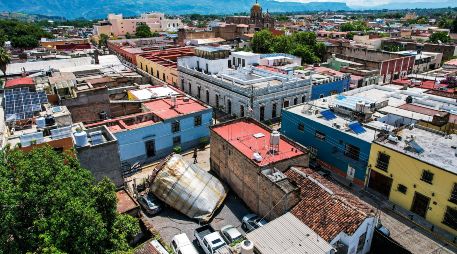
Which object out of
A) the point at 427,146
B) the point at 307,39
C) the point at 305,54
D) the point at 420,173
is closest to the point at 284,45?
the point at 307,39

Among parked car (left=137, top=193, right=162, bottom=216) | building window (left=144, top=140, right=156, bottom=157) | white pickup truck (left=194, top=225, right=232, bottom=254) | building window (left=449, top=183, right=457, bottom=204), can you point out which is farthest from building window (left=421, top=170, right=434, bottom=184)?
building window (left=144, top=140, right=156, bottom=157)

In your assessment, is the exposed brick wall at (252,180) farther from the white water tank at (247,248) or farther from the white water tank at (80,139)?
the white water tank at (80,139)

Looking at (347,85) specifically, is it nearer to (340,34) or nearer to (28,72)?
(28,72)

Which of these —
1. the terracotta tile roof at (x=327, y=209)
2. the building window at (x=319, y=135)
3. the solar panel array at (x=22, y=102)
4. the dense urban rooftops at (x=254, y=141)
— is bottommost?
the terracotta tile roof at (x=327, y=209)

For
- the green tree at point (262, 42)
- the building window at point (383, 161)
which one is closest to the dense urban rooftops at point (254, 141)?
the building window at point (383, 161)

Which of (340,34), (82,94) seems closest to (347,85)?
(82,94)

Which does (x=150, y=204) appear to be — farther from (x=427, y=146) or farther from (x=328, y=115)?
(x=427, y=146)
